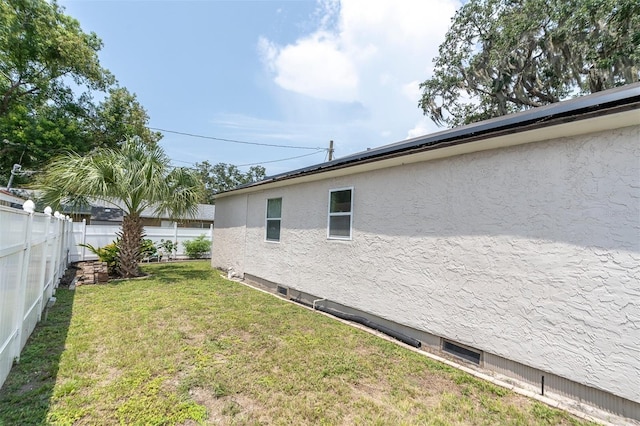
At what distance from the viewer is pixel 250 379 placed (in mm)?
3248

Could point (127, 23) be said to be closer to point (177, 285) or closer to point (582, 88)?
point (177, 285)

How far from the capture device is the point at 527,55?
40.7ft

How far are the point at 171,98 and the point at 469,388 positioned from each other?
18818 mm

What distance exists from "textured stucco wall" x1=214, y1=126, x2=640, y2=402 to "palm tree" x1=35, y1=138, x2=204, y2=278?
20.9 ft

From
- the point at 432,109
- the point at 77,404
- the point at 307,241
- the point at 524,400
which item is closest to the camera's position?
the point at 77,404

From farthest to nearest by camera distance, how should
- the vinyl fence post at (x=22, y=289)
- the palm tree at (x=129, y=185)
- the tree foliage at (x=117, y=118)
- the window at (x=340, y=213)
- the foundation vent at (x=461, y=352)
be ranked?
the tree foliage at (x=117, y=118) < the palm tree at (x=129, y=185) < the window at (x=340, y=213) < the foundation vent at (x=461, y=352) < the vinyl fence post at (x=22, y=289)

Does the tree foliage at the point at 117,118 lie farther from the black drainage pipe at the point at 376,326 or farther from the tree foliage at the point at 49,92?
the black drainage pipe at the point at 376,326

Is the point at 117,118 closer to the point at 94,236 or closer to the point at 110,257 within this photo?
the point at 94,236

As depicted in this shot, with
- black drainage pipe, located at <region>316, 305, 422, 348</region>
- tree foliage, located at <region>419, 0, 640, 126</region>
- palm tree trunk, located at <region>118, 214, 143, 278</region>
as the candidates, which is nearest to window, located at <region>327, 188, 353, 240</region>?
black drainage pipe, located at <region>316, 305, 422, 348</region>

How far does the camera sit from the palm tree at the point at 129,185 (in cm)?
789

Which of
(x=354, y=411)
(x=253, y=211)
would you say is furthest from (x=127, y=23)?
(x=354, y=411)

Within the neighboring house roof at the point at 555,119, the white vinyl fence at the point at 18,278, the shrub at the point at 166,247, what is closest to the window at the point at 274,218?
the neighboring house roof at the point at 555,119

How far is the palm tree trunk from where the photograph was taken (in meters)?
9.18

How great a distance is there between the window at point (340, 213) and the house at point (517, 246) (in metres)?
0.06
